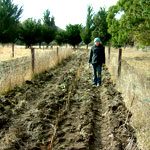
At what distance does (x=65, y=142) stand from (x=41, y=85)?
4061mm

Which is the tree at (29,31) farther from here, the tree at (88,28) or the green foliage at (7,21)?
the tree at (88,28)

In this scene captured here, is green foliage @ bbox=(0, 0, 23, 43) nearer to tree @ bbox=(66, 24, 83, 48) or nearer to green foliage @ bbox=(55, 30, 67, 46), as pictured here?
tree @ bbox=(66, 24, 83, 48)

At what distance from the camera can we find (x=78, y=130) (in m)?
3.52

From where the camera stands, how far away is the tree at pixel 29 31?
109 ft

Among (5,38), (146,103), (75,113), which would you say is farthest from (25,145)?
(5,38)

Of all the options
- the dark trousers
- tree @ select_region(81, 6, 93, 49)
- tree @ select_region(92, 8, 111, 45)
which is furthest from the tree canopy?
the dark trousers

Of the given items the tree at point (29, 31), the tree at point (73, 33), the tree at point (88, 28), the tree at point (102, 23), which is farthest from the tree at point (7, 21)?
the tree at point (73, 33)

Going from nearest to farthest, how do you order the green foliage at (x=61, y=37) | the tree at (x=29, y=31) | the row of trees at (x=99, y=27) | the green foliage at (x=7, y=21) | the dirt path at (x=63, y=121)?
the dirt path at (x=63, y=121) → the row of trees at (x=99, y=27) → the green foliage at (x=7, y=21) → the tree at (x=29, y=31) → the green foliage at (x=61, y=37)

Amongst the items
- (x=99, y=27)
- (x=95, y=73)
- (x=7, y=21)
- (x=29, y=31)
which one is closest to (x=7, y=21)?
(x=7, y=21)

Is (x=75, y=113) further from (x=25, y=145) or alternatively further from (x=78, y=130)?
(x=25, y=145)

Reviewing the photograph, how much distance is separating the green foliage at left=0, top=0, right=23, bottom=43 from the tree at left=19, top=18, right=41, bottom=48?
755 centimetres

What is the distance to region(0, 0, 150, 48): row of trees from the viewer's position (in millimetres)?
10527

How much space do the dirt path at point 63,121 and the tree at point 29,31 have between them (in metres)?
29.2

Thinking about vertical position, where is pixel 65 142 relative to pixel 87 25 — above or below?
below
